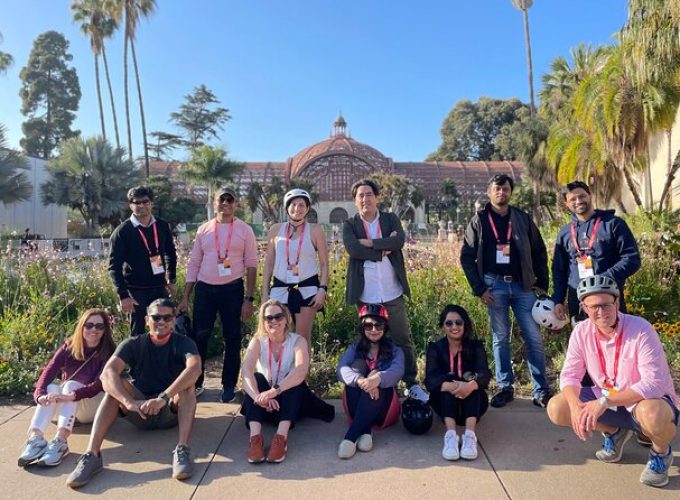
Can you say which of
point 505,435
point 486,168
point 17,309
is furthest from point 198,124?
point 505,435

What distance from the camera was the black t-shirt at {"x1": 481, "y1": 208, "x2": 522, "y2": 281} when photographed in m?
3.66

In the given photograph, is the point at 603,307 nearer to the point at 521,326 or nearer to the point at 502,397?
the point at 521,326

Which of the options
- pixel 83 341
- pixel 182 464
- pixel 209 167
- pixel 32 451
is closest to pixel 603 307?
pixel 182 464

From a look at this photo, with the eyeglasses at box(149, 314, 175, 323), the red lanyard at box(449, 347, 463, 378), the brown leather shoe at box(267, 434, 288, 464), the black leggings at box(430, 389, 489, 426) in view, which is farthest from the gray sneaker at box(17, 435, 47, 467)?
the red lanyard at box(449, 347, 463, 378)

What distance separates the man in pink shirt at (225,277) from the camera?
373 centimetres

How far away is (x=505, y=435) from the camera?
310 cm

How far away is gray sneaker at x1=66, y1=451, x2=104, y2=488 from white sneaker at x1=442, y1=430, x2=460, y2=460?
2039mm

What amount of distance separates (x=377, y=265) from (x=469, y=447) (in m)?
1.44

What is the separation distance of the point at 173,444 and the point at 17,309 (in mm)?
3625

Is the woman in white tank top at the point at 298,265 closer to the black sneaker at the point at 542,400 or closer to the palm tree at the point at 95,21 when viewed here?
the black sneaker at the point at 542,400

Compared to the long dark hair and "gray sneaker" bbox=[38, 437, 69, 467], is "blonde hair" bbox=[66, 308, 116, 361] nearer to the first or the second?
"gray sneaker" bbox=[38, 437, 69, 467]

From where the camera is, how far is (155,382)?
10.1ft

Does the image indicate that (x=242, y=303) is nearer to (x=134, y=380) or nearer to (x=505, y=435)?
(x=134, y=380)

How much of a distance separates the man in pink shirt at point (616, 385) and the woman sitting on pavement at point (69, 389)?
2.98m
